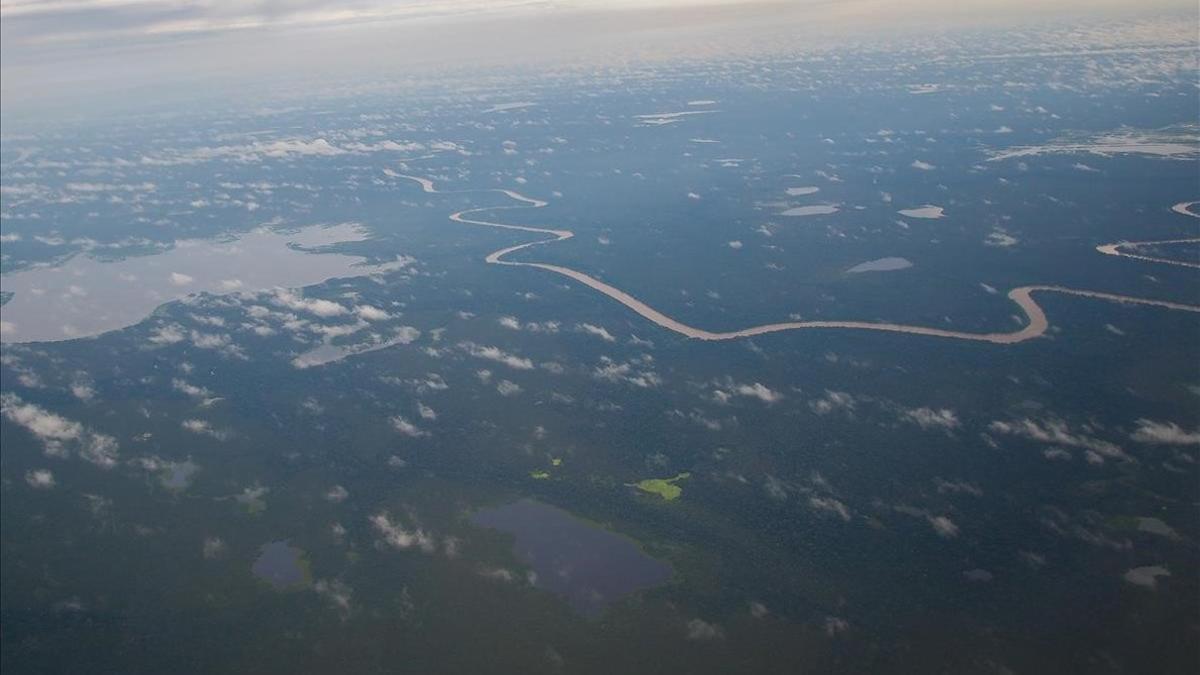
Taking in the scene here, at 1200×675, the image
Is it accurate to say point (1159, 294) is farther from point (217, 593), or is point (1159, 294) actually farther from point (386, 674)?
point (217, 593)

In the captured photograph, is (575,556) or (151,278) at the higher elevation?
(575,556)

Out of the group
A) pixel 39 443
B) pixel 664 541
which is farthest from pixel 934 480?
pixel 39 443

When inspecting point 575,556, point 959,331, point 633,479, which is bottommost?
point 575,556

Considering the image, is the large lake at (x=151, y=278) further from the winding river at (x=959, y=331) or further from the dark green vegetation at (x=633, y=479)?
the winding river at (x=959, y=331)

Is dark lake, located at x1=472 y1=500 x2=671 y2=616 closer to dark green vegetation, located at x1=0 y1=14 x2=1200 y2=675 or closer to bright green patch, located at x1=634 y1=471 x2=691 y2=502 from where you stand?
dark green vegetation, located at x1=0 y1=14 x2=1200 y2=675

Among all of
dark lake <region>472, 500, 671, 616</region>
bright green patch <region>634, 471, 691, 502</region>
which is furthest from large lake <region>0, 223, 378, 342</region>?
bright green patch <region>634, 471, 691, 502</region>

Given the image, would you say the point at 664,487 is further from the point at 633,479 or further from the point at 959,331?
the point at 959,331

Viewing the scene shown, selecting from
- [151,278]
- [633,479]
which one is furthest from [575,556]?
[151,278]

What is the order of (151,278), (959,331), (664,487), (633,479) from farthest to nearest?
1. (151,278)
2. (959,331)
3. (633,479)
4. (664,487)

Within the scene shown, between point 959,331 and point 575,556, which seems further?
point 959,331
